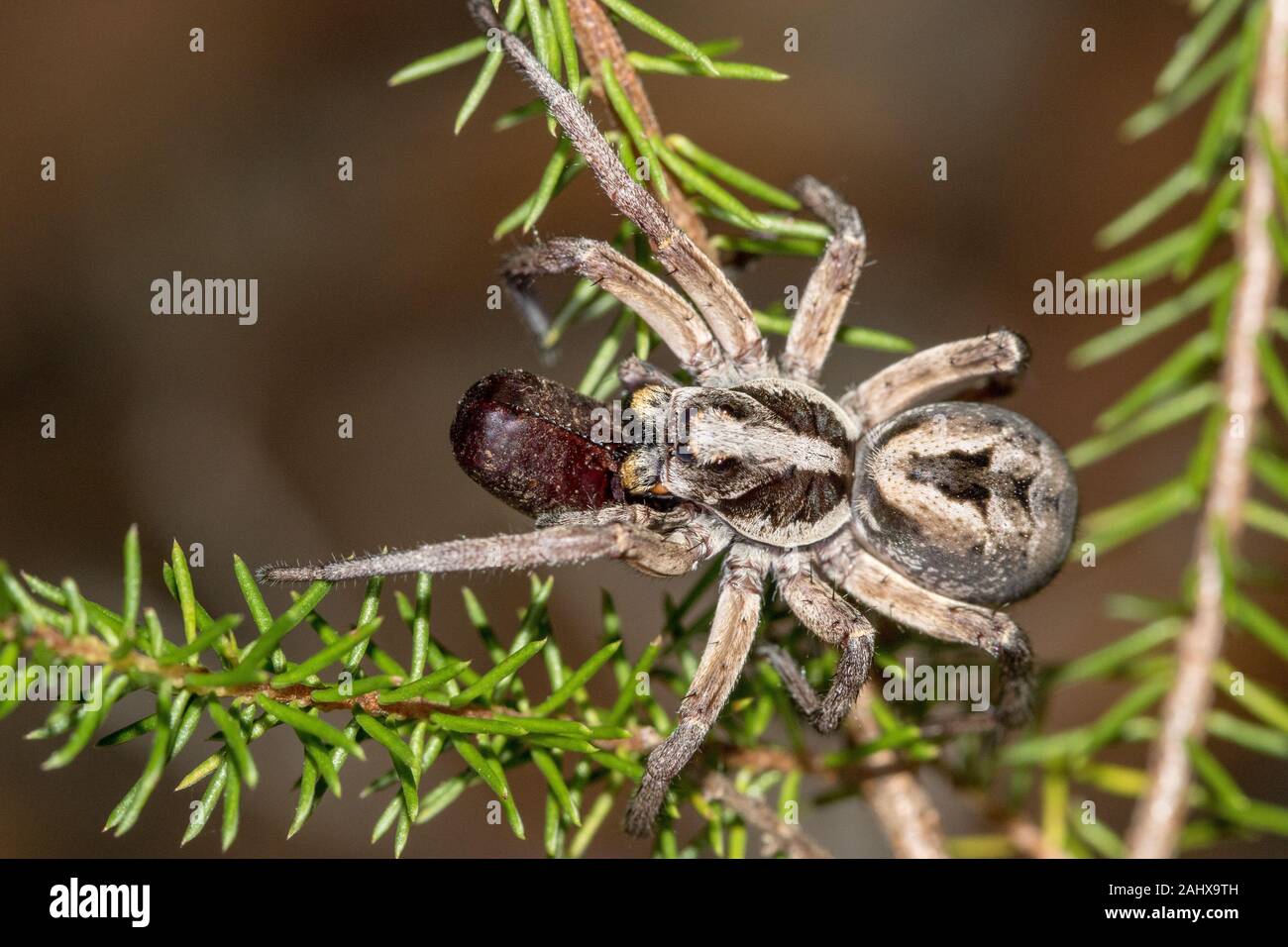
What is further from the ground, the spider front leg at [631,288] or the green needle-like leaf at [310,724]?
the spider front leg at [631,288]

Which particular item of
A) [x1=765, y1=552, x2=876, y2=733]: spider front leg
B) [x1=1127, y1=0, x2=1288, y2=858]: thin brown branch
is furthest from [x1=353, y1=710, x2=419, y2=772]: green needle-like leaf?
[x1=1127, y1=0, x2=1288, y2=858]: thin brown branch

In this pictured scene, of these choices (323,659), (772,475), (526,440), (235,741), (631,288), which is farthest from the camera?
(772,475)

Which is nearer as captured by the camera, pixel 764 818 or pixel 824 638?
pixel 764 818

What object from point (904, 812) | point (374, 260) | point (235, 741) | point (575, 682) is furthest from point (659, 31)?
point (374, 260)

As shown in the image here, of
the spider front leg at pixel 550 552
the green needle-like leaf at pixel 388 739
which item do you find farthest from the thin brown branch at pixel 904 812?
the green needle-like leaf at pixel 388 739

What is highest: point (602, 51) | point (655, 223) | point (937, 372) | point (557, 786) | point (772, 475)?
point (602, 51)

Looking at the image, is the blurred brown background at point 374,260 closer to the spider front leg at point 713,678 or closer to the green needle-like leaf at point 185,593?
the spider front leg at point 713,678

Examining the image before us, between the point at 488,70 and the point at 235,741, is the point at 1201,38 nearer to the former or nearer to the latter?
the point at 488,70
